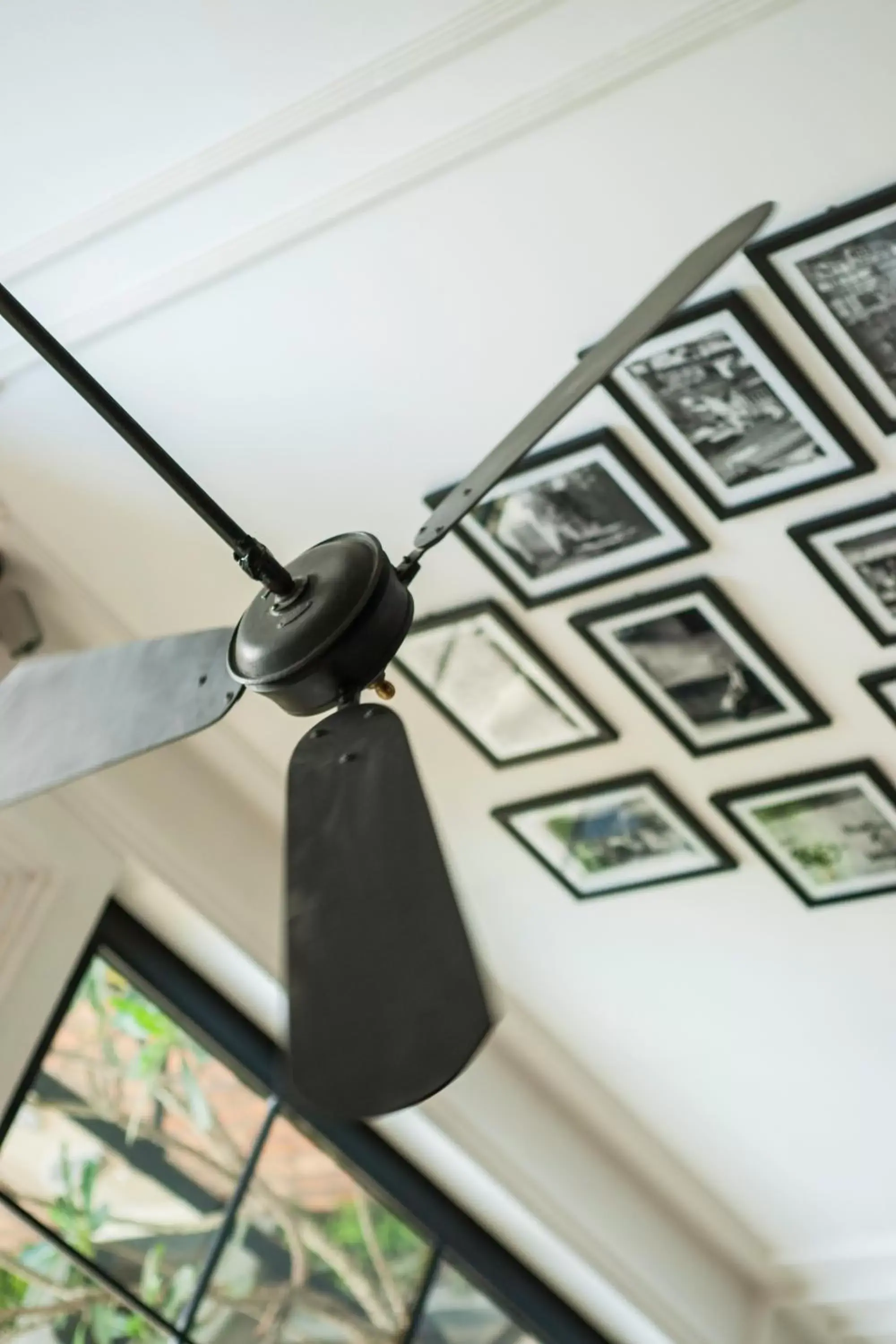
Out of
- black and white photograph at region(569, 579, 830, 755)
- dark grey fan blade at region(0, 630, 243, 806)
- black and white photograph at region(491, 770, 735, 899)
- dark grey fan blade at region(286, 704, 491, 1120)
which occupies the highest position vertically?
dark grey fan blade at region(0, 630, 243, 806)

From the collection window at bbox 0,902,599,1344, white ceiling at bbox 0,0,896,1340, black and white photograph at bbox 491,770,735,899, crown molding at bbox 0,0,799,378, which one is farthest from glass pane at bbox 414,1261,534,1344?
crown molding at bbox 0,0,799,378

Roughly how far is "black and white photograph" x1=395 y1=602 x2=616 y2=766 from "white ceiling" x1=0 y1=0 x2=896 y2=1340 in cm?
4

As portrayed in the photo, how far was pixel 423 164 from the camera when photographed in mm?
1917

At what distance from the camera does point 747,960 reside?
276 centimetres

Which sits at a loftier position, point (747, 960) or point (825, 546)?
point (825, 546)

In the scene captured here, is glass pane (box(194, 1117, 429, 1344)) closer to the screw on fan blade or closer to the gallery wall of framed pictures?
the gallery wall of framed pictures

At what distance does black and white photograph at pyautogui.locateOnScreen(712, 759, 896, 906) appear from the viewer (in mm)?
2418

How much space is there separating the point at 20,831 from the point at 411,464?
34.7 inches

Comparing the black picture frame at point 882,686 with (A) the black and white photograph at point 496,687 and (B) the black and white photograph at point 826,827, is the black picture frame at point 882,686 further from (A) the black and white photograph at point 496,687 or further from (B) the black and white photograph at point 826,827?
(A) the black and white photograph at point 496,687

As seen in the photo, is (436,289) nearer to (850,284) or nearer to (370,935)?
(850,284)

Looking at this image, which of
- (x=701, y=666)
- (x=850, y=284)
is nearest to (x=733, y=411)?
(x=850, y=284)

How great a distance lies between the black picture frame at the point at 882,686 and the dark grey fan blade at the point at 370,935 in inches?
47.4

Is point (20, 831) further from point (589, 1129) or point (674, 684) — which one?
point (589, 1129)

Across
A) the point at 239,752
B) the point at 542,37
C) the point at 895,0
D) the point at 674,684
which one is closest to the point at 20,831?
the point at 239,752
